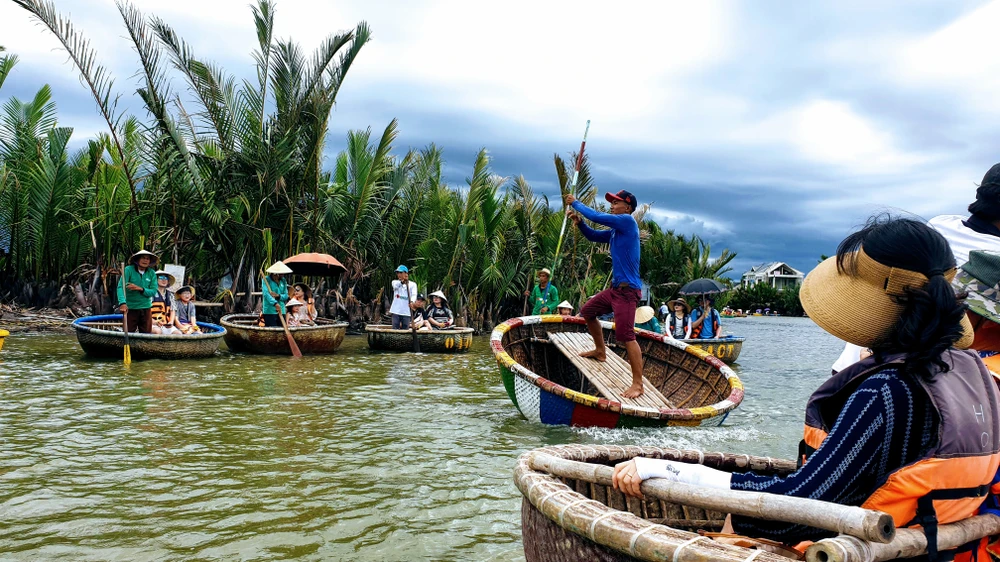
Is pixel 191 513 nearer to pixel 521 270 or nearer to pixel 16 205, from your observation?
pixel 16 205

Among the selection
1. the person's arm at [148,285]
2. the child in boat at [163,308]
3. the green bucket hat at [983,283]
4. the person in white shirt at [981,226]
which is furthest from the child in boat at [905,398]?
the child in boat at [163,308]

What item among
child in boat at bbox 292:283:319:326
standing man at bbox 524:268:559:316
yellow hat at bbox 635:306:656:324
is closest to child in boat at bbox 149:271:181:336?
child in boat at bbox 292:283:319:326

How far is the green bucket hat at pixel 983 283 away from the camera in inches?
83.8

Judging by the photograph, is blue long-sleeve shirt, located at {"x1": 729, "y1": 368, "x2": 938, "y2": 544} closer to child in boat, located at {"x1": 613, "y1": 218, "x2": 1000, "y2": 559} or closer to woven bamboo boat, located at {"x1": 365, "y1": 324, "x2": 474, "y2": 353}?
child in boat, located at {"x1": 613, "y1": 218, "x2": 1000, "y2": 559}

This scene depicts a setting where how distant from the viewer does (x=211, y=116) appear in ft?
48.3

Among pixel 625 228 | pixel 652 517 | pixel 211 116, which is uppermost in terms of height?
pixel 211 116

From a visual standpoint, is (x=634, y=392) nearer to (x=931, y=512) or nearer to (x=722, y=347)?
(x=931, y=512)

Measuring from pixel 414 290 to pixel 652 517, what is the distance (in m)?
11.9

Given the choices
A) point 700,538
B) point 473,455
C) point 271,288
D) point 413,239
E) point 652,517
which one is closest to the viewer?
→ point 700,538

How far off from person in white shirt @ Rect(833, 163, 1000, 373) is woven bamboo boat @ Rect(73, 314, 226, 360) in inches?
408

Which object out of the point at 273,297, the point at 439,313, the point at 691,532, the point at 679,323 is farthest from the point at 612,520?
the point at 439,313

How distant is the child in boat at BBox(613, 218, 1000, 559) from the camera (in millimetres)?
1768

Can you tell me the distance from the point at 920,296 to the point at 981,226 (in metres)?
0.69

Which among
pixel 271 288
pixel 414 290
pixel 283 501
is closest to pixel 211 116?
pixel 271 288
